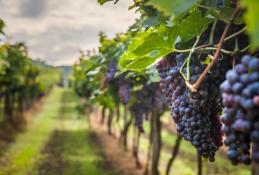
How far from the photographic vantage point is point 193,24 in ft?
7.59

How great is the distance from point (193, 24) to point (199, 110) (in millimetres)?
431

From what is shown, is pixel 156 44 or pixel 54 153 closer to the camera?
pixel 156 44

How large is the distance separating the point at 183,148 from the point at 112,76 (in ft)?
48.7

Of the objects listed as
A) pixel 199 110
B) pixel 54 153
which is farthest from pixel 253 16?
pixel 54 153

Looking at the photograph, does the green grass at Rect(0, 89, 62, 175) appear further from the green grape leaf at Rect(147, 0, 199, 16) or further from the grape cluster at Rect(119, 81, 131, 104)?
the green grape leaf at Rect(147, 0, 199, 16)

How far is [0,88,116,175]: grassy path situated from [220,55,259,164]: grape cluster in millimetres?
14188

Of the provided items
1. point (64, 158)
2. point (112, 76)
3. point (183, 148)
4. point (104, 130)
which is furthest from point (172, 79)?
point (104, 130)

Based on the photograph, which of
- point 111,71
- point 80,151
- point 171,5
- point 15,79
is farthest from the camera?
point 15,79

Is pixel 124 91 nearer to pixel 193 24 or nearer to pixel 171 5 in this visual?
pixel 193 24

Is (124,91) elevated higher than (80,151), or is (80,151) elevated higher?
(124,91)

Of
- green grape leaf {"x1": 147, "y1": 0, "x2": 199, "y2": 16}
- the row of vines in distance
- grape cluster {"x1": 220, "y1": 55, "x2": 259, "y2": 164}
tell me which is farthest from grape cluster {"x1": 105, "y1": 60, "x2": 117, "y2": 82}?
green grape leaf {"x1": 147, "y1": 0, "x2": 199, "y2": 16}

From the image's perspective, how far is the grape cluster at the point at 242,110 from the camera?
1.57m

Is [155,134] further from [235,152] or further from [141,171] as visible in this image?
[235,152]

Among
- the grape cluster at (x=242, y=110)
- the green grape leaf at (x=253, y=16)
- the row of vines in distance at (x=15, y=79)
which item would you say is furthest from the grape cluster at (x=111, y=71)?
the green grape leaf at (x=253, y=16)
